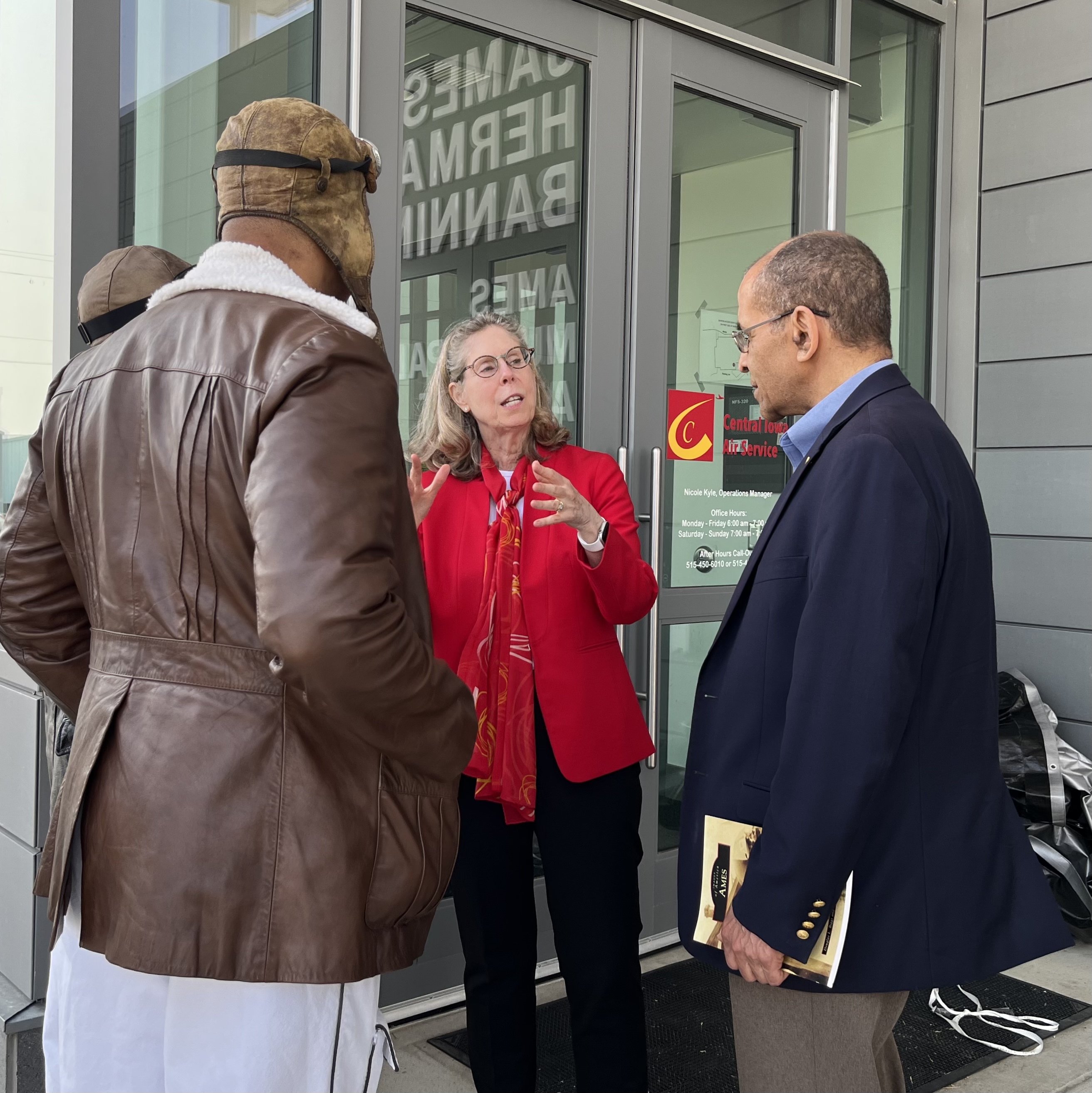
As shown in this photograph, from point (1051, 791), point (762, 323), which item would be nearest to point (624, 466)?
point (762, 323)

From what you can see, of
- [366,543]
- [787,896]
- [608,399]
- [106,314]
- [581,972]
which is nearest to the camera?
[366,543]

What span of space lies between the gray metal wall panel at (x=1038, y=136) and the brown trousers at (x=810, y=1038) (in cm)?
399

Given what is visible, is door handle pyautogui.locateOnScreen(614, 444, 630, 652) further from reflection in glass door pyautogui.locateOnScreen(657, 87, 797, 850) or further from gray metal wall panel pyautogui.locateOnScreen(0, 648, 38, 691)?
gray metal wall panel pyautogui.locateOnScreen(0, 648, 38, 691)

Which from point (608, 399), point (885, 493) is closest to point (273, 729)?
point (885, 493)

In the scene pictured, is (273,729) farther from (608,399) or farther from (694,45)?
(694,45)

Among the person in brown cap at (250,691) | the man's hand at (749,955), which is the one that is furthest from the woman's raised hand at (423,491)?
the man's hand at (749,955)

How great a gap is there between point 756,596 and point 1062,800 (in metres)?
2.95

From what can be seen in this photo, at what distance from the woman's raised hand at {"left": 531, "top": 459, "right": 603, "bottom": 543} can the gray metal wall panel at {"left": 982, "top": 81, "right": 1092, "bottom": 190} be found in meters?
3.39

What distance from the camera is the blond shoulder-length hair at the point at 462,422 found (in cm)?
251

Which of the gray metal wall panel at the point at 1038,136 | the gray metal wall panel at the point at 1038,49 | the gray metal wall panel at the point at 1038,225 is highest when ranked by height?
the gray metal wall panel at the point at 1038,49

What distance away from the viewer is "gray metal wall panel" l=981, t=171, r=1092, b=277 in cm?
452

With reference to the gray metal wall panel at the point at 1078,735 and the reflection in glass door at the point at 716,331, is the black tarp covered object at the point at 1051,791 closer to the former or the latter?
the gray metal wall panel at the point at 1078,735

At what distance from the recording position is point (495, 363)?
2467 mm

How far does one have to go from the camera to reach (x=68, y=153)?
244 cm
